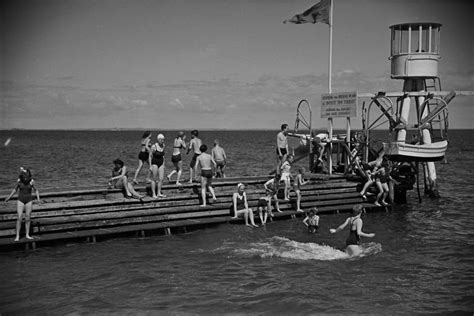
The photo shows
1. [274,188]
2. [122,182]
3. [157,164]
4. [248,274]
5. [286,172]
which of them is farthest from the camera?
[286,172]

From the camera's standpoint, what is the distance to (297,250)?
17859mm

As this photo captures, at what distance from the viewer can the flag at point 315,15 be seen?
29.0m

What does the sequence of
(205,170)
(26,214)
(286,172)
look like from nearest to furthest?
(26,214) < (205,170) < (286,172)

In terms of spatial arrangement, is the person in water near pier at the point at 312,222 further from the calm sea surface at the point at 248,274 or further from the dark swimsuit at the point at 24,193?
the dark swimsuit at the point at 24,193

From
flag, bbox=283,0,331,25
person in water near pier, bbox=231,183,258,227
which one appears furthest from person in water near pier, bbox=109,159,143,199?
flag, bbox=283,0,331,25

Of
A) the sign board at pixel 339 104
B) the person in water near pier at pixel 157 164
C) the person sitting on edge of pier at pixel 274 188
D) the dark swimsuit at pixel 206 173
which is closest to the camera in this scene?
the person in water near pier at pixel 157 164

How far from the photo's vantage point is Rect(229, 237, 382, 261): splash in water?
17203 millimetres

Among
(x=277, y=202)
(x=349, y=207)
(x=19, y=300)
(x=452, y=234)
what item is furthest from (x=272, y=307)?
(x=349, y=207)

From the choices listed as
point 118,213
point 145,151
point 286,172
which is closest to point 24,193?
point 118,213

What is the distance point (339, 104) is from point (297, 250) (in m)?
11.8

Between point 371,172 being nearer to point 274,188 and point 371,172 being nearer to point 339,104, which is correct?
point 339,104

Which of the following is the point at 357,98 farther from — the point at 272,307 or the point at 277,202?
the point at 272,307

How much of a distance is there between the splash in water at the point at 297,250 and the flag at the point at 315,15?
1460 centimetres

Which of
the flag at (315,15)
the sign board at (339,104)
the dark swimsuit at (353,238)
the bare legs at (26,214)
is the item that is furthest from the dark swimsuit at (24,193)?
the flag at (315,15)
